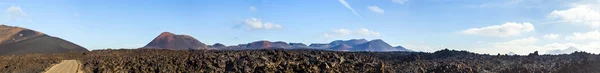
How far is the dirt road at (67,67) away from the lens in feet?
80.1

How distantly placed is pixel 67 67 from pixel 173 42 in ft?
218

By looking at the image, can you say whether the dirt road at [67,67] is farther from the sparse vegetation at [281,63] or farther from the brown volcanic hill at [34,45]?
the brown volcanic hill at [34,45]

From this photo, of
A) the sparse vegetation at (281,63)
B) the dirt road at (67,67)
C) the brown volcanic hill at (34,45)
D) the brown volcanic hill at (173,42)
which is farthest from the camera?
the brown volcanic hill at (173,42)

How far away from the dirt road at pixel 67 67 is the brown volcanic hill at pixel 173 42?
2446 inches

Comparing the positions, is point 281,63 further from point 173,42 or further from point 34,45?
point 173,42

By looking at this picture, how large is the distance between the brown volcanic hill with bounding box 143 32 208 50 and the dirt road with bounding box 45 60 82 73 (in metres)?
62.1

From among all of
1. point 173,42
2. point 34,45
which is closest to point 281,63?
point 34,45

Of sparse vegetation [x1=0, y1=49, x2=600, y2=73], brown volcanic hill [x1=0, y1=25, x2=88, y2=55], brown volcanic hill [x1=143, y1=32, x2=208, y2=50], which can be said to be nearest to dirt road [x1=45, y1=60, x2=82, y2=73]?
sparse vegetation [x1=0, y1=49, x2=600, y2=73]

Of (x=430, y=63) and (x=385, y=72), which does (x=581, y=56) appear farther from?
(x=385, y=72)

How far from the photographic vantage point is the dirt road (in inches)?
961

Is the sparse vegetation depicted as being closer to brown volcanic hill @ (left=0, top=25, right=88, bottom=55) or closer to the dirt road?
the dirt road

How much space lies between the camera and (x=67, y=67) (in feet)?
81.8

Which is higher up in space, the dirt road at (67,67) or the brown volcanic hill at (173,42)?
the brown volcanic hill at (173,42)

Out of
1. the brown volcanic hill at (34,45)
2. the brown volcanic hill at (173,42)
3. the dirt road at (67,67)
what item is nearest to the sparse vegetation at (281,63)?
the dirt road at (67,67)
